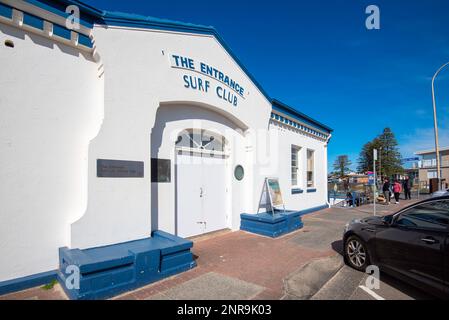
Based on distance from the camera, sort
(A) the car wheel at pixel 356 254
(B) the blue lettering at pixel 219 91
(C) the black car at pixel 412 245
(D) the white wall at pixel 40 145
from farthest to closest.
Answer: (B) the blue lettering at pixel 219 91 → (A) the car wheel at pixel 356 254 → (D) the white wall at pixel 40 145 → (C) the black car at pixel 412 245

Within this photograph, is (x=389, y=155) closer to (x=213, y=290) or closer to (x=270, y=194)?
(x=270, y=194)

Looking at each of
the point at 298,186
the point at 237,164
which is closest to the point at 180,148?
the point at 237,164

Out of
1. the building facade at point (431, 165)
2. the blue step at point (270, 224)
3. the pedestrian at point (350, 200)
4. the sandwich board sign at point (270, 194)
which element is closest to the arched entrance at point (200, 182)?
the blue step at point (270, 224)

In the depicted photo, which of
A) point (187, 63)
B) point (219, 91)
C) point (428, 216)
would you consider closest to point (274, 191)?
point (219, 91)

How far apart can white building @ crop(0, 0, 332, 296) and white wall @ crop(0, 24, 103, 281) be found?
0.02 m

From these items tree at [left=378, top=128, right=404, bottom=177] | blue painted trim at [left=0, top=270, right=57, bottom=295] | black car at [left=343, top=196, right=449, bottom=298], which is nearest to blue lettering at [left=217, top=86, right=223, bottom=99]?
black car at [left=343, top=196, right=449, bottom=298]

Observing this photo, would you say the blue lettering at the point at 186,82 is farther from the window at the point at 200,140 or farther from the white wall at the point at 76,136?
the window at the point at 200,140

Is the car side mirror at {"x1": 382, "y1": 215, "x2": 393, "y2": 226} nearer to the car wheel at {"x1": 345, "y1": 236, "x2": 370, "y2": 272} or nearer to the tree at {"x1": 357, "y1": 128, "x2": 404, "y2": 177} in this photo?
the car wheel at {"x1": 345, "y1": 236, "x2": 370, "y2": 272}

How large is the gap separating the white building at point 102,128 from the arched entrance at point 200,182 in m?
0.03

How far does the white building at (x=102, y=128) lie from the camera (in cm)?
385

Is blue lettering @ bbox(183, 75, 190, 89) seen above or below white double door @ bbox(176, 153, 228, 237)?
above

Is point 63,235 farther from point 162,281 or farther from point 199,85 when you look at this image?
point 199,85

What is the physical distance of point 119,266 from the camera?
371 centimetres

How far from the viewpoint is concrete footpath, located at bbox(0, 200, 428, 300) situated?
143 inches
